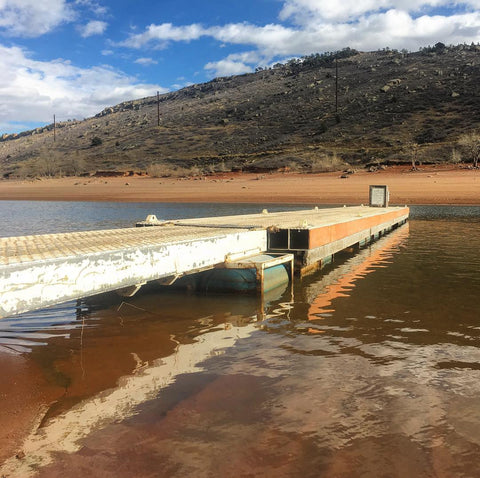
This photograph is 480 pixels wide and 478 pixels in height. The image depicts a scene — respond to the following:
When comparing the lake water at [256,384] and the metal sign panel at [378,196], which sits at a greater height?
the metal sign panel at [378,196]

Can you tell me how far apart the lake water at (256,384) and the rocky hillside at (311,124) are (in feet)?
105

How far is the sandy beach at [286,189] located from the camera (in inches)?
1034

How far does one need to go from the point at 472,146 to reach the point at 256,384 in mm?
35484

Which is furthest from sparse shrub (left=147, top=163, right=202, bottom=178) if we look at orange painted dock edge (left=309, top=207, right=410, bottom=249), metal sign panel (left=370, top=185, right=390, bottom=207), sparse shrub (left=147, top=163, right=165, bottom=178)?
orange painted dock edge (left=309, top=207, right=410, bottom=249)

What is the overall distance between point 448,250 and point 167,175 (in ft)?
112

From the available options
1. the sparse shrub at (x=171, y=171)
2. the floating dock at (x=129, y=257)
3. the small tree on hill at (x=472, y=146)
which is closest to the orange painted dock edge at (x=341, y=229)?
the floating dock at (x=129, y=257)

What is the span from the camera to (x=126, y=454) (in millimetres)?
2816

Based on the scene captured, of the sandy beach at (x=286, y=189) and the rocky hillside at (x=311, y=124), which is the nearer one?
the sandy beach at (x=286, y=189)

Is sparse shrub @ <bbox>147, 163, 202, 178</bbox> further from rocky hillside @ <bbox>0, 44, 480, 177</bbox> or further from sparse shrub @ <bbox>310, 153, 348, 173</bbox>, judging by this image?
sparse shrub @ <bbox>310, 153, 348, 173</bbox>

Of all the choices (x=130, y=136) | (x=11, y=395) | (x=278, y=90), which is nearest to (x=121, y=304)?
(x=11, y=395)

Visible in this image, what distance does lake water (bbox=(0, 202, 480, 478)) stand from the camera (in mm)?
2777

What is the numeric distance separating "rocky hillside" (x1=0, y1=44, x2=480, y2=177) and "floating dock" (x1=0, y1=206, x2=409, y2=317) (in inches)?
1174

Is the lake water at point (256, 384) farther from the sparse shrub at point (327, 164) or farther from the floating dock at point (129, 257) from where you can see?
the sparse shrub at point (327, 164)

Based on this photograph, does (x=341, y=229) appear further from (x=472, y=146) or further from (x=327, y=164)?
(x=472, y=146)
